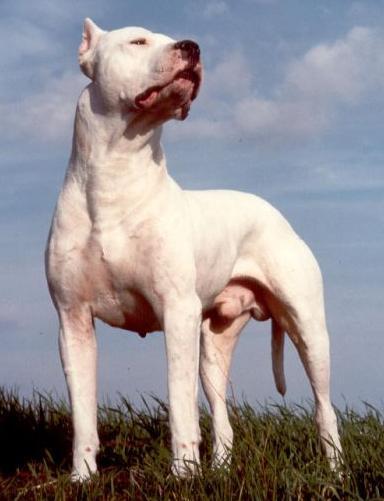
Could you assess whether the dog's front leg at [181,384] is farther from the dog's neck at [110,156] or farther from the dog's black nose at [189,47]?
the dog's black nose at [189,47]

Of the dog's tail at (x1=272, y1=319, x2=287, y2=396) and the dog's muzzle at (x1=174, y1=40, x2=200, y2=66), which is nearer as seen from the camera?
the dog's muzzle at (x1=174, y1=40, x2=200, y2=66)

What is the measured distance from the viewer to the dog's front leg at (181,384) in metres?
6.94

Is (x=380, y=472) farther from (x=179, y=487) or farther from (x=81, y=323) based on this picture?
(x=81, y=323)

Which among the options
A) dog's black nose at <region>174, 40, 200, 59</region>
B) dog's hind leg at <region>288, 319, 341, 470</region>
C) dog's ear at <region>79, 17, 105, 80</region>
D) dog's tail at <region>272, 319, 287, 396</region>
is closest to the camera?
dog's black nose at <region>174, 40, 200, 59</region>

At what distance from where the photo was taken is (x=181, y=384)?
22.8 ft

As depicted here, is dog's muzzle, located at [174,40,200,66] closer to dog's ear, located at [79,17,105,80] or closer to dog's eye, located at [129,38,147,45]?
dog's eye, located at [129,38,147,45]

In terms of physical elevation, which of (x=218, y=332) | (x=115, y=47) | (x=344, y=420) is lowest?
(x=344, y=420)

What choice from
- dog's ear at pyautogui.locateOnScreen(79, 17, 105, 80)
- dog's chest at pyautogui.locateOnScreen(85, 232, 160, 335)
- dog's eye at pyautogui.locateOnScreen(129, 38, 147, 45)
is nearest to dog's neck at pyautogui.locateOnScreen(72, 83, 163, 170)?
dog's ear at pyautogui.locateOnScreen(79, 17, 105, 80)

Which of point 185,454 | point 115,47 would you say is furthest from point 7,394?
point 115,47

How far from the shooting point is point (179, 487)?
22.3ft

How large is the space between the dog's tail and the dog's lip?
246cm

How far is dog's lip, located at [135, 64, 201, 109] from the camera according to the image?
667cm

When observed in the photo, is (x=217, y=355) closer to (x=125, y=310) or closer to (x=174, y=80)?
(x=125, y=310)

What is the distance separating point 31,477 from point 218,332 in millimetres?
1721
